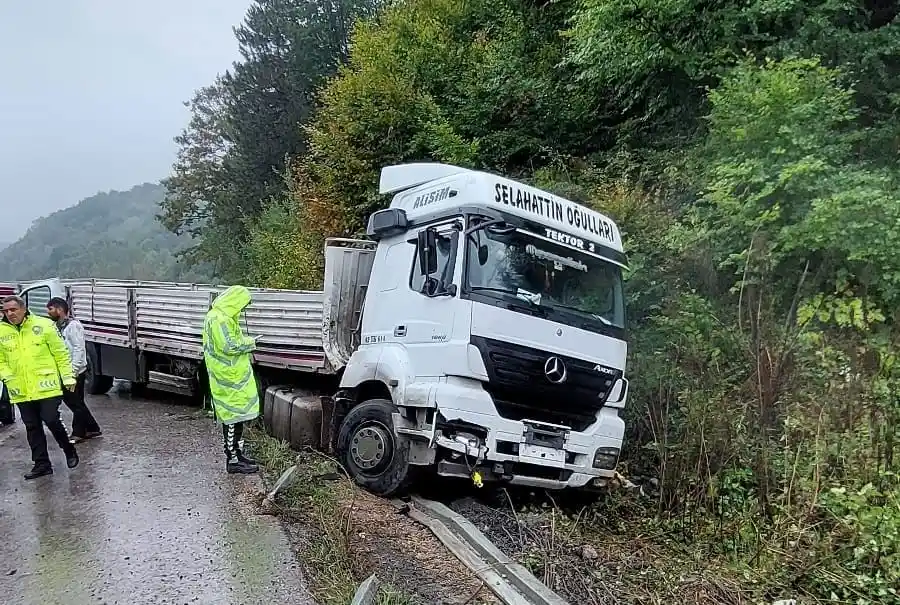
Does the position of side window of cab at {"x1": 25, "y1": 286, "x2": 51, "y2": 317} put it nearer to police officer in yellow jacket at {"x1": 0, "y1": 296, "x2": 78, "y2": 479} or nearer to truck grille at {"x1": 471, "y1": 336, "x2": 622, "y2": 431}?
police officer in yellow jacket at {"x1": 0, "y1": 296, "x2": 78, "y2": 479}

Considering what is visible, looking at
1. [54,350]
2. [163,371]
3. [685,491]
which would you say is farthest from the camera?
[163,371]

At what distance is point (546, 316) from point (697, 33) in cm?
579

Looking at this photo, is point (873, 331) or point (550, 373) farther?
point (873, 331)

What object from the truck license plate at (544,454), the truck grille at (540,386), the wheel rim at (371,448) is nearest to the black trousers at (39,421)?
the wheel rim at (371,448)

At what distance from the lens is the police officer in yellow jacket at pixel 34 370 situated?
19.7ft

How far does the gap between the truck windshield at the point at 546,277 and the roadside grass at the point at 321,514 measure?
78.1 inches

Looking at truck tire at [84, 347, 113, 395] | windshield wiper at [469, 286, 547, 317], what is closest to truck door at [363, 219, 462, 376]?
windshield wiper at [469, 286, 547, 317]

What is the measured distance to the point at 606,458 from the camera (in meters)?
5.68

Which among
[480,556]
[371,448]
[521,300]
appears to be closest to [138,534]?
[371,448]

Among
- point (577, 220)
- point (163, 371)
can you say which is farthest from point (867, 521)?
point (163, 371)

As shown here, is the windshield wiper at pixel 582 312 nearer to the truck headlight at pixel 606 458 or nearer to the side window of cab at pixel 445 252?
the side window of cab at pixel 445 252

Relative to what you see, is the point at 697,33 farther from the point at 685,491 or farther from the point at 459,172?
the point at 685,491

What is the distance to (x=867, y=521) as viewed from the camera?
4.13m

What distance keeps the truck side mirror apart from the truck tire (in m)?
7.84
